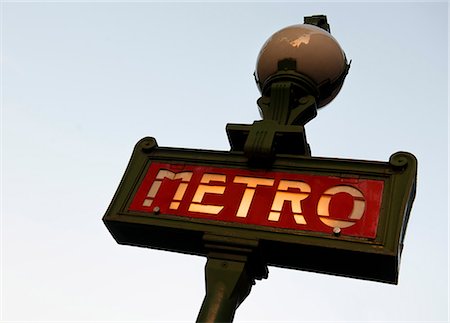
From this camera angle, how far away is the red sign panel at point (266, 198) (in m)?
3.09

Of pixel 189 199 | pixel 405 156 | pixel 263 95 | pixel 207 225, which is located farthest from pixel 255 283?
pixel 263 95

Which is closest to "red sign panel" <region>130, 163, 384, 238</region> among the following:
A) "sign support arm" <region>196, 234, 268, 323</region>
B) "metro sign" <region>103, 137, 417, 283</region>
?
"metro sign" <region>103, 137, 417, 283</region>

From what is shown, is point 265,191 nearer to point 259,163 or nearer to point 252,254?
point 259,163

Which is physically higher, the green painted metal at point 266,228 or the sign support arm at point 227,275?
the green painted metal at point 266,228

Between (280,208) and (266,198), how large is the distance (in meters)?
0.13

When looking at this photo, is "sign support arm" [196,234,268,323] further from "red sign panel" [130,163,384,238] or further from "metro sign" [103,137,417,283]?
"red sign panel" [130,163,384,238]

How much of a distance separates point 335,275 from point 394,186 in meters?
0.62

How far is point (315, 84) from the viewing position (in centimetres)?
421

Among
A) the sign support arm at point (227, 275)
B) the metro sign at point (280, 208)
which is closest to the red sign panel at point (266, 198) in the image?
the metro sign at point (280, 208)

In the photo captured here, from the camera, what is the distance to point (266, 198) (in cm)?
331

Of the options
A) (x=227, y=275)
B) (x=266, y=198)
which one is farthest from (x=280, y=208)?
(x=227, y=275)

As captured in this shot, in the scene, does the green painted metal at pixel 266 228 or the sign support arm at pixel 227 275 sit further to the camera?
the green painted metal at pixel 266 228

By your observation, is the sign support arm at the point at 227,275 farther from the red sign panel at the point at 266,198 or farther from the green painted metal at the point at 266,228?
the red sign panel at the point at 266,198

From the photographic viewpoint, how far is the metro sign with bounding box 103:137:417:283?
9.79ft
